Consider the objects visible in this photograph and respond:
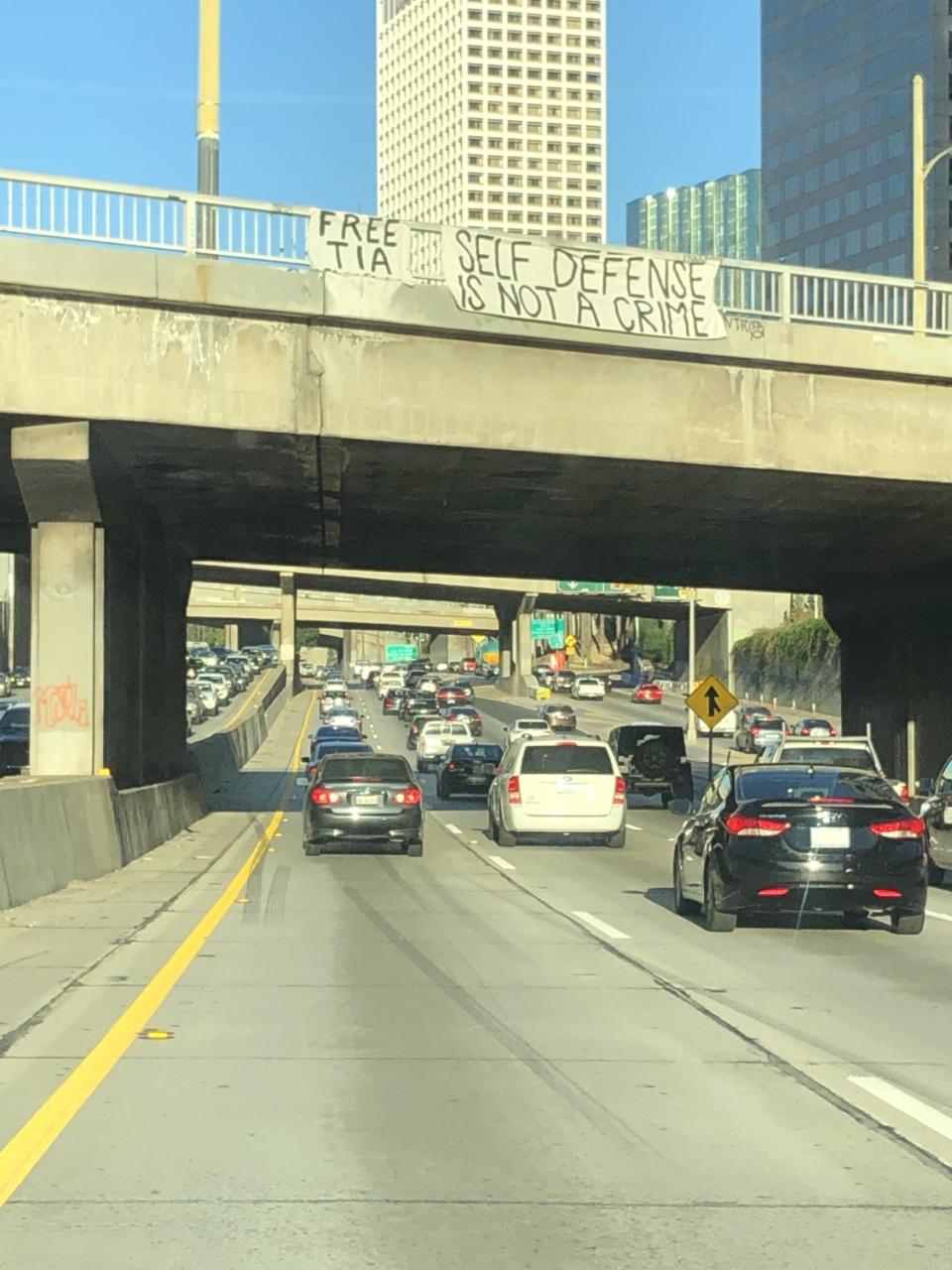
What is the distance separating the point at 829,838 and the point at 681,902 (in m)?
2.92

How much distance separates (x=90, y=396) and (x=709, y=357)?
8.53 meters

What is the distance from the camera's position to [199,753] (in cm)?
4819

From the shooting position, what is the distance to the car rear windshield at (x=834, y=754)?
2666cm

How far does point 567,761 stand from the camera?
93.7 feet

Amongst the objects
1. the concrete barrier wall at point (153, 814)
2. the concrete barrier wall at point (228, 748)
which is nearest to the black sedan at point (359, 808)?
the concrete barrier wall at point (153, 814)

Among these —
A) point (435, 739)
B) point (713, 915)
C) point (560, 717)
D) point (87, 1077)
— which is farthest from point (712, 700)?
point (560, 717)

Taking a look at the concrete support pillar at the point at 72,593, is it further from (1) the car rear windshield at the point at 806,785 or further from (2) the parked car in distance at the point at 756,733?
(2) the parked car in distance at the point at 756,733

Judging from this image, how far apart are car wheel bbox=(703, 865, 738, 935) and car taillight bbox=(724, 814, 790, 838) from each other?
62cm

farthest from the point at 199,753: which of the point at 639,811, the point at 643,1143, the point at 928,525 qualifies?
the point at 643,1143

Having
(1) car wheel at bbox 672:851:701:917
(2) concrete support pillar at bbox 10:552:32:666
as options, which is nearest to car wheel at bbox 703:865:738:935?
(1) car wheel at bbox 672:851:701:917

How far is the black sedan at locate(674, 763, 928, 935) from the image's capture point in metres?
15.1

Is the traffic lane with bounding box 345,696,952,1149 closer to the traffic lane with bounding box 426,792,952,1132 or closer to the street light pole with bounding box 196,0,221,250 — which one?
the traffic lane with bounding box 426,792,952,1132

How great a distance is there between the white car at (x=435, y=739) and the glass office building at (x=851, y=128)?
79.0m

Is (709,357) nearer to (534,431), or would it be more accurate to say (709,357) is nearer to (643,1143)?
(534,431)
